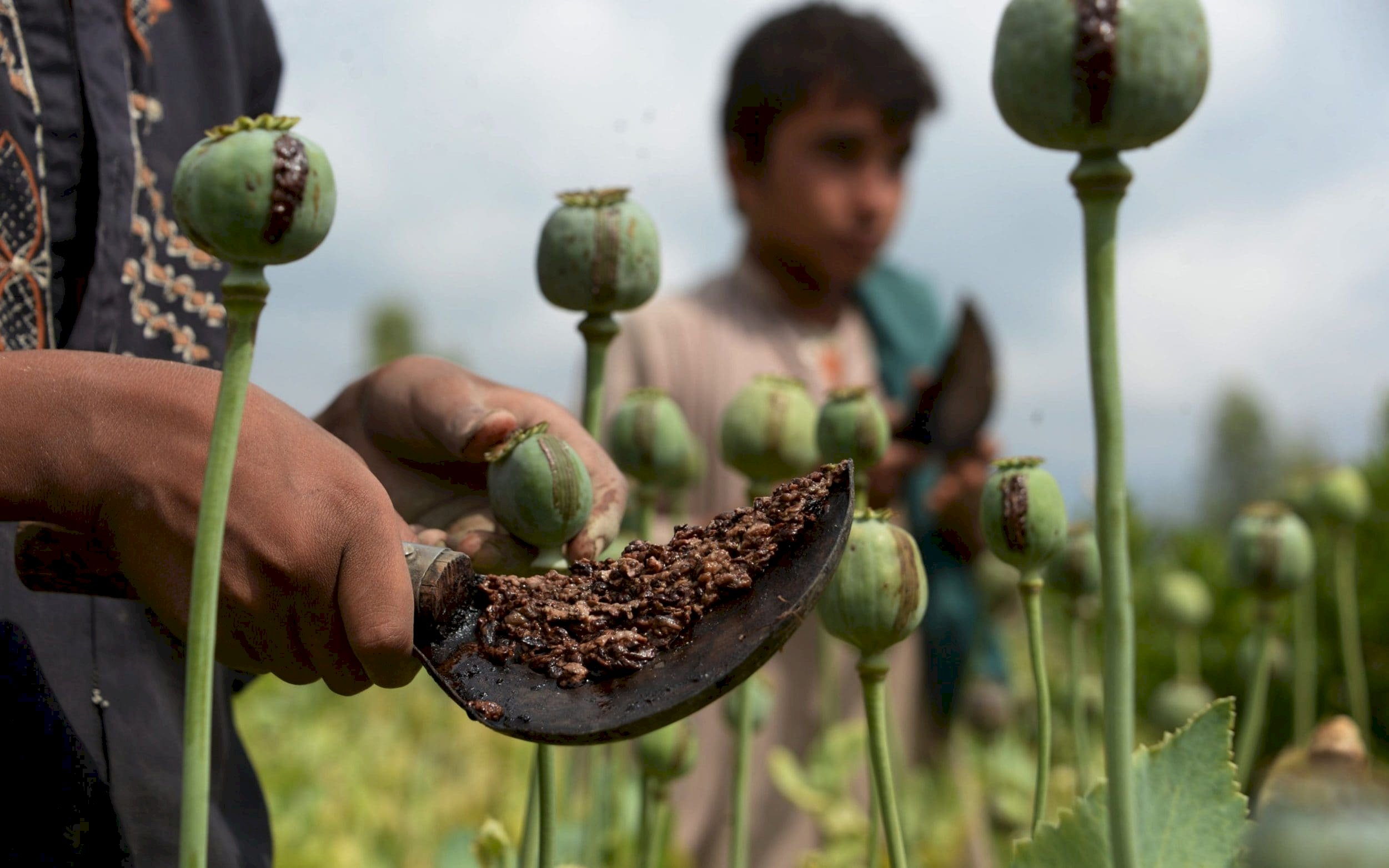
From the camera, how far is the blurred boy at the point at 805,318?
6.24 feet

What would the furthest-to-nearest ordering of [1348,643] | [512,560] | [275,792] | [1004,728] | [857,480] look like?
[1004,728] < [275,792] < [1348,643] < [857,480] < [512,560]

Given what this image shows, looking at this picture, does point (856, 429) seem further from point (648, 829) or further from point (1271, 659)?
point (1271, 659)

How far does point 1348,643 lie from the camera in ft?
3.58

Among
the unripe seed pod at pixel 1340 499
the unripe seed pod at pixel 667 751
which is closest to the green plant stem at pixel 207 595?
the unripe seed pod at pixel 667 751

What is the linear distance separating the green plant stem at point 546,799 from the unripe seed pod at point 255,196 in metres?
0.22

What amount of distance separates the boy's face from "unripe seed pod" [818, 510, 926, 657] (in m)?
1.39

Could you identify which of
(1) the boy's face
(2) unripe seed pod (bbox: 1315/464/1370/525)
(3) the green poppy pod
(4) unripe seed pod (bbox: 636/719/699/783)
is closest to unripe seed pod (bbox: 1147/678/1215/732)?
(3) the green poppy pod

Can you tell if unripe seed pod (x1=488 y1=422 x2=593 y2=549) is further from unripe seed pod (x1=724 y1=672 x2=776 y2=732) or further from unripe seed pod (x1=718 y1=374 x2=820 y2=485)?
unripe seed pod (x1=718 y1=374 x2=820 y2=485)

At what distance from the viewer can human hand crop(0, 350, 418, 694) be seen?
0.45 meters

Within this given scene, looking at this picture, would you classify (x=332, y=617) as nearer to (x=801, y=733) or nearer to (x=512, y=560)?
(x=512, y=560)

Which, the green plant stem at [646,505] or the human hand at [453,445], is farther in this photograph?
the green plant stem at [646,505]

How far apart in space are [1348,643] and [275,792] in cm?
133

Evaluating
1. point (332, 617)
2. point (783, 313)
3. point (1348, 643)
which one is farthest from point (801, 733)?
point (332, 617)

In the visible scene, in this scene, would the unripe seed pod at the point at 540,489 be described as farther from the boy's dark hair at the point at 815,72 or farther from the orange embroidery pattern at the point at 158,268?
the boy's dark hair at the point at 815,72
